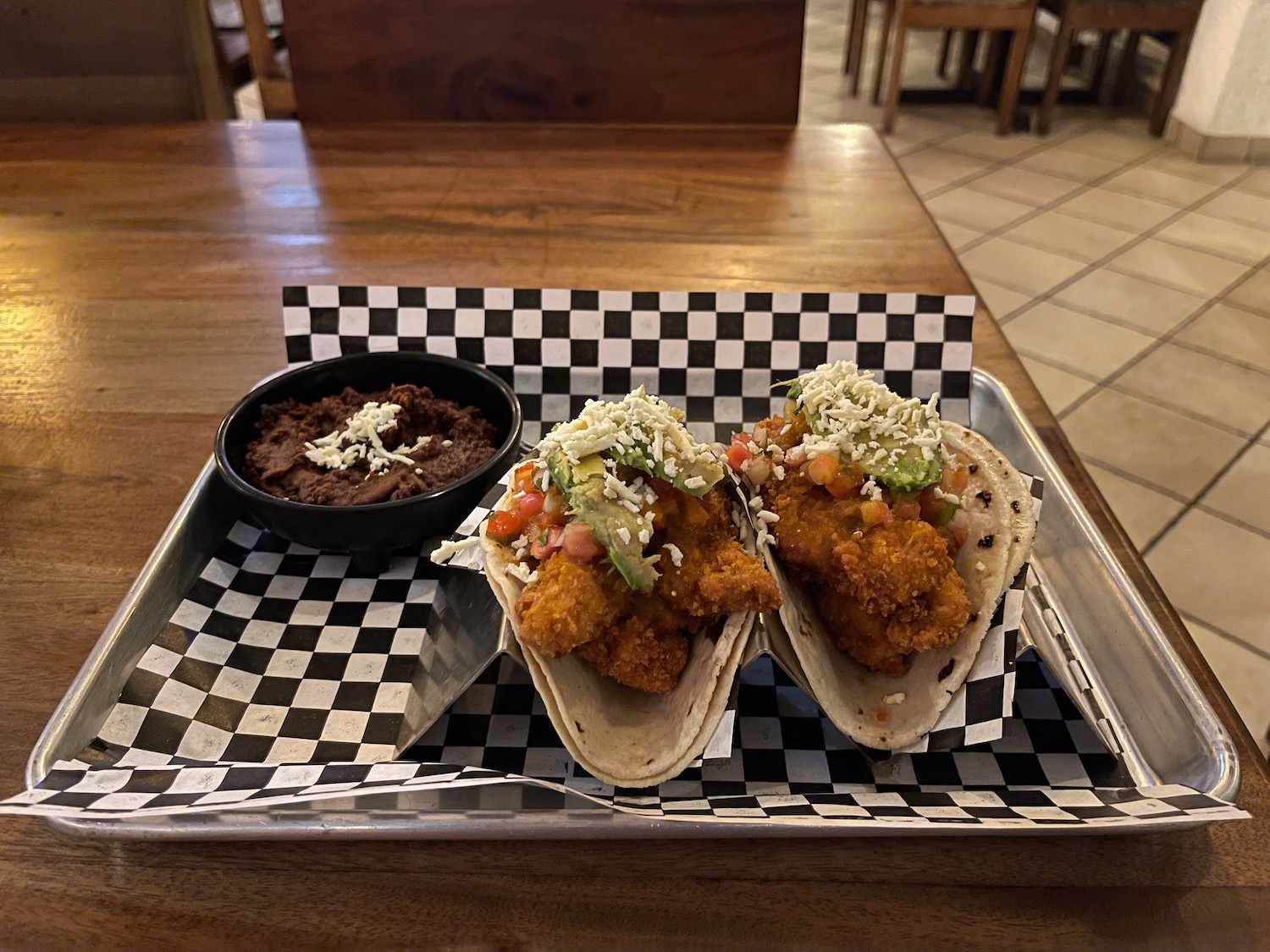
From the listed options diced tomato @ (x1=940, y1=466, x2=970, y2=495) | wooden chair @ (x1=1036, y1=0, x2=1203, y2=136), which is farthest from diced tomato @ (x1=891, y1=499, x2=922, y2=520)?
wooden chair @ (x1=1036, y1=0, x2=1203, y2=136)

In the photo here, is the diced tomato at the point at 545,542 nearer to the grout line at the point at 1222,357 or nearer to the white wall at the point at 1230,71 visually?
the grout line at the point at 1222,357

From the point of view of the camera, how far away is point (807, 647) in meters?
1.21

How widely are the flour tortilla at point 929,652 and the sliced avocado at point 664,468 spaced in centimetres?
13

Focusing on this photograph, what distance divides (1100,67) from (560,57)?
18.8 feet

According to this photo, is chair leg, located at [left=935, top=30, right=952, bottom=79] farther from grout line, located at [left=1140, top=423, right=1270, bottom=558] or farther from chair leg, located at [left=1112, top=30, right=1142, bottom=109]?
grout line, located at [left=1140, top=423, right=1270, bottom=558]

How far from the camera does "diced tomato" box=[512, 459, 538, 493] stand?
4.21ft

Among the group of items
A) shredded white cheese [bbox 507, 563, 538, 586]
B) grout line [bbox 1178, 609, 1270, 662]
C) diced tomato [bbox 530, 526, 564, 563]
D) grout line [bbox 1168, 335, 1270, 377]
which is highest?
diced tomato [bbox 530, 526, 564, 563]

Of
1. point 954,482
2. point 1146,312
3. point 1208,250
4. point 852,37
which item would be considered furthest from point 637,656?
point 852,37

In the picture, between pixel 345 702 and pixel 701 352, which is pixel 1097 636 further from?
pixel 345 702

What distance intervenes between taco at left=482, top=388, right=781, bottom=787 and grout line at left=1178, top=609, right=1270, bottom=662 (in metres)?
2.12

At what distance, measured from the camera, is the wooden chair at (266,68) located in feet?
13.6

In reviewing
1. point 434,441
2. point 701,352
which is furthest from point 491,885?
point 701,352

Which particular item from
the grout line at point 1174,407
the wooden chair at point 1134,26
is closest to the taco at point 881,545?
the grout line at point 1174,407

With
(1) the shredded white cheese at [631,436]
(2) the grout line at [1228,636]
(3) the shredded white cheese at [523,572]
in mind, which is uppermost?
(1) the shredded white cheese at [631,436]
